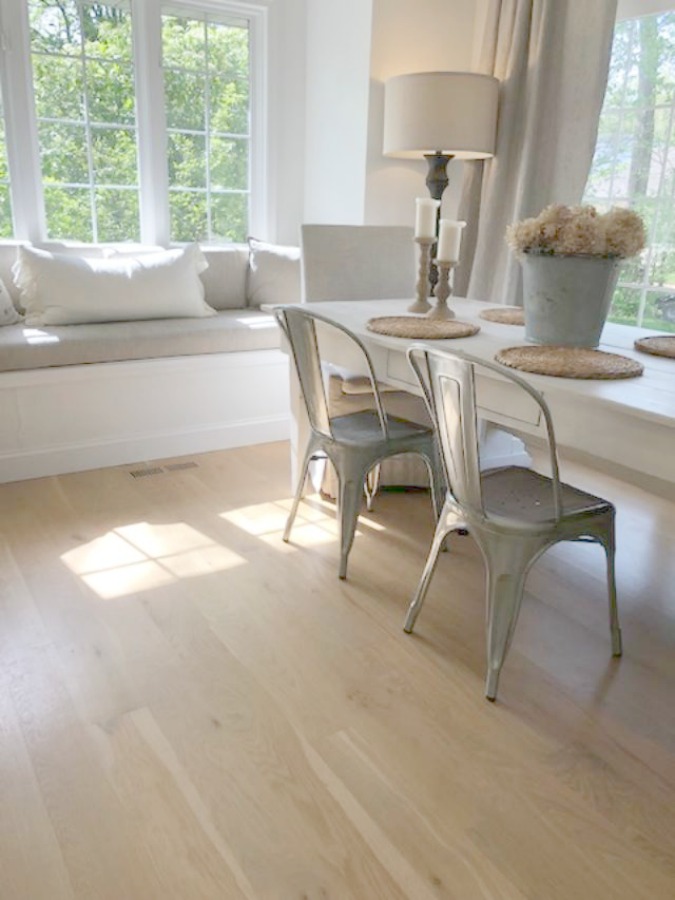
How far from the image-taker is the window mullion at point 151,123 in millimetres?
3496

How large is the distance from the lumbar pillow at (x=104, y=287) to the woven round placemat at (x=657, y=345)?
2.15 m

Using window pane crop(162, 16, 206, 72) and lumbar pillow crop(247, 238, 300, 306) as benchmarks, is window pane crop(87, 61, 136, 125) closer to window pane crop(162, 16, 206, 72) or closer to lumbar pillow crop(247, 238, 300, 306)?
window pane crop(162, 16, 206, 72)

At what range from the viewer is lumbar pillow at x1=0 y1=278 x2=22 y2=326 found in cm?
308

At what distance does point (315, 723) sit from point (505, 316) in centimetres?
139

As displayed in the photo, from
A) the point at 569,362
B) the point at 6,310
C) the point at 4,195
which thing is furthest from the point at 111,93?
the point at 569,362

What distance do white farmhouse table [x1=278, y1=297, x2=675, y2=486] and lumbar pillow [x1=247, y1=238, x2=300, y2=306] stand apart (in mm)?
1642

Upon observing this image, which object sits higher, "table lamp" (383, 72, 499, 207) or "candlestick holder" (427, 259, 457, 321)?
"table lamp" (383, 72, 499, 207)

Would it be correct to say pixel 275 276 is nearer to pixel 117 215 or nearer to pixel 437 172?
pixel 117 215

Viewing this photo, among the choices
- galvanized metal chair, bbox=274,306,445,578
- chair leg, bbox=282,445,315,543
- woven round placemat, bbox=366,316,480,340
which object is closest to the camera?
woven round placemat, bbox=366,316,480,340

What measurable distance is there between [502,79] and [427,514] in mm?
2062

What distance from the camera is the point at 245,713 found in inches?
63.2

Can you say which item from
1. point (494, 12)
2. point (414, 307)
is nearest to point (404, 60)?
point (494, 12)

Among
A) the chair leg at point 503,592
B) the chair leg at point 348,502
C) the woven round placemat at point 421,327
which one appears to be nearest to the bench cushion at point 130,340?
the woven round placemat at point 421,327

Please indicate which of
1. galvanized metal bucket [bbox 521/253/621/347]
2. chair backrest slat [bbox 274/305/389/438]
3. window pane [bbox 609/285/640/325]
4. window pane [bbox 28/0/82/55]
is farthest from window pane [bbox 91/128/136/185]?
galvanized metal bucket [bbox 521/253/621/347]
